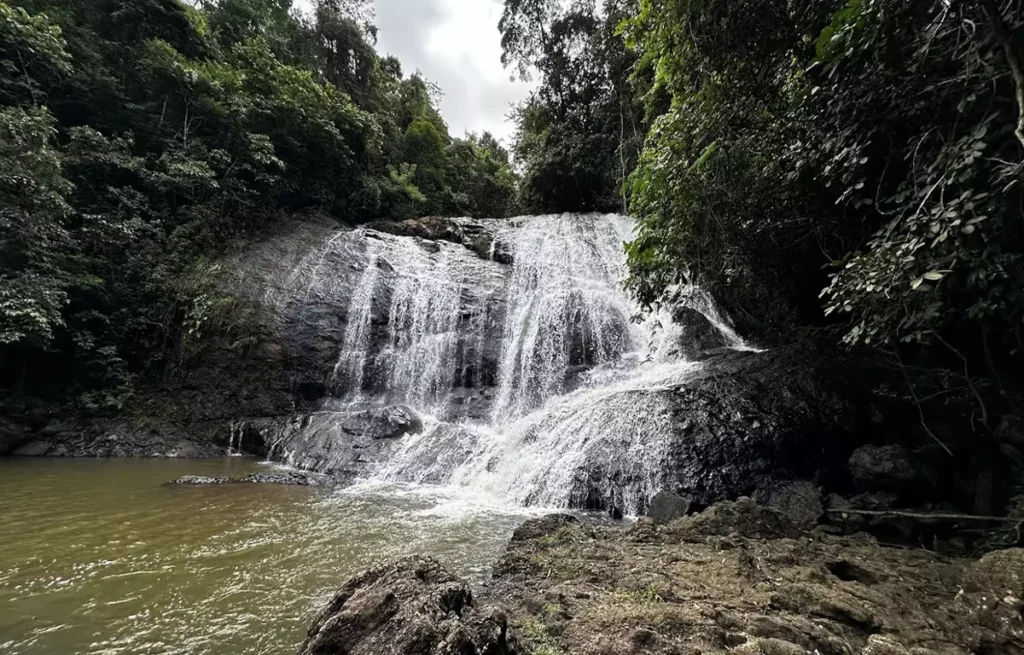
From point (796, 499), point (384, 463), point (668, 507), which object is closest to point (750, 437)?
point (796, 499)

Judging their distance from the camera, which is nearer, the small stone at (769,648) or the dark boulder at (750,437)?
the small stone at (769,648)

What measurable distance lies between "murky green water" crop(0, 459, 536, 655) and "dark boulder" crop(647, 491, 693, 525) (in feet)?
5.38

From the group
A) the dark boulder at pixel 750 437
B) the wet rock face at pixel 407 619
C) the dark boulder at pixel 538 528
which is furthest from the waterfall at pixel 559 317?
the wet rock face at pixel 407 619

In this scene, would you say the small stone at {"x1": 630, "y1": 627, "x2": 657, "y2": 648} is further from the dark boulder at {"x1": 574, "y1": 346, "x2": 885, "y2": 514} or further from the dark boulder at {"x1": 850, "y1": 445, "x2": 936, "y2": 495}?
the dark boulder at {"x1": 850, "y1": 445, "x2": 936, "y2": 495}

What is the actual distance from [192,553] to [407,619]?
3.09m

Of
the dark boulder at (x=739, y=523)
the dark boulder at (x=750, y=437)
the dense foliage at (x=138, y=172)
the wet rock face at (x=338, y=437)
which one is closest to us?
the dark boulder at (x=739, y=523)

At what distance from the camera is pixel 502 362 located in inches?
450

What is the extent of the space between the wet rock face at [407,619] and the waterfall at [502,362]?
13.1ft

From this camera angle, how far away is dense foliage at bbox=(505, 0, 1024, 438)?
10.3 feet

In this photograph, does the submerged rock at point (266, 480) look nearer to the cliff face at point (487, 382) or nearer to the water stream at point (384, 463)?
the water stream at point (384, 463)

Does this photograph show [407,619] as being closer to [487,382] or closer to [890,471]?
[890,471]

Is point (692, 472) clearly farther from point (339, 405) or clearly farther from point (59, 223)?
point (59, 223)

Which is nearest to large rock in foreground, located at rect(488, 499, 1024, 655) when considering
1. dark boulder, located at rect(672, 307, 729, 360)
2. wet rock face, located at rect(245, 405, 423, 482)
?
wet rock face, located at rect(245, 405, 423, 482)

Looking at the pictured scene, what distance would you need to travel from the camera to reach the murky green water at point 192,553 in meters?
2.74
